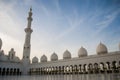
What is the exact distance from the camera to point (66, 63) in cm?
1891

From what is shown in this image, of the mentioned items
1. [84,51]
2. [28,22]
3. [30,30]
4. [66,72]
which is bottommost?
[66,72]

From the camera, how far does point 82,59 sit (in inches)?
667

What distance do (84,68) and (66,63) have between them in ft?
10.4

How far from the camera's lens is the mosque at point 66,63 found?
1452cm

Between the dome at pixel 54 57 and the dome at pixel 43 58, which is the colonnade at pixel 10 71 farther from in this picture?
the dome at pixel 54 57

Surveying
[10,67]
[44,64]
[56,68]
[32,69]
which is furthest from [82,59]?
[10,67]

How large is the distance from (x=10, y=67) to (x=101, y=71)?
16554mm

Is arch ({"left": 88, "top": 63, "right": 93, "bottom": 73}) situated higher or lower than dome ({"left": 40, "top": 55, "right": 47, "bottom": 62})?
lower

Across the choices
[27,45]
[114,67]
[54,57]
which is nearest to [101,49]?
[114,67]

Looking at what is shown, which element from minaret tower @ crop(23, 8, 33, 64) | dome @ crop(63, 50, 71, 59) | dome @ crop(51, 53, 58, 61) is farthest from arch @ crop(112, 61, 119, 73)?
minaret tower @ crop(23, 8, 33, 64)

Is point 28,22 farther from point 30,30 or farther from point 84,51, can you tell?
point 84,51

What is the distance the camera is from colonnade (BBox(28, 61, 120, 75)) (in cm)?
1423

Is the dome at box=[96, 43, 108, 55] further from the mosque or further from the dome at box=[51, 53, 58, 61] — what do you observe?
the dome at box=[51, 53, 58, 61]

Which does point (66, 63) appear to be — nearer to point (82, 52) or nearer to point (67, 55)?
point (67, 55)
